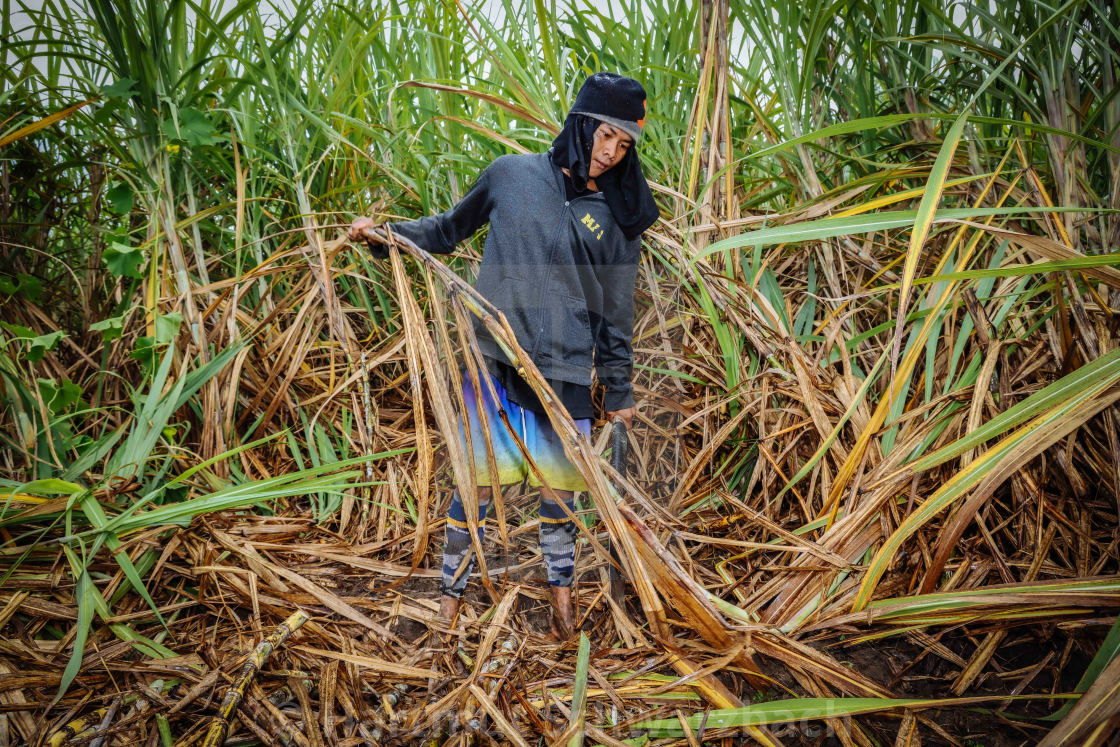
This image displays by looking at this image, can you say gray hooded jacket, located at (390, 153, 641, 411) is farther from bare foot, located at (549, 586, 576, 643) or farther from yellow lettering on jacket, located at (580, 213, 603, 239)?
bare foot, located at (549, 586, 576, 643)

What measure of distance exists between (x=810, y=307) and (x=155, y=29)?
1.53m

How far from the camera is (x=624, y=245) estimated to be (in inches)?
49.1

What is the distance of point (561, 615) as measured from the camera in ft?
3.99

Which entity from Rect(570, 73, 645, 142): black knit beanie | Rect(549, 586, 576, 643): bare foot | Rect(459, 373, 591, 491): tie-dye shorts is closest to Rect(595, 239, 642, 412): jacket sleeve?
Rect(459, 373, 591, 491): tie-dye shorts

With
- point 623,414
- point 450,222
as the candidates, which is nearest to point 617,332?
point 623,414

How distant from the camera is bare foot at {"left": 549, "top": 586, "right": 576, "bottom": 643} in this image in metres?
1.19

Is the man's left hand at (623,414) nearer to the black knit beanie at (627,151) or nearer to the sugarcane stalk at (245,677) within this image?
the black knit beanie at (627,151)

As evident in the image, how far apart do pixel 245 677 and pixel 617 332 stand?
0.85 metres

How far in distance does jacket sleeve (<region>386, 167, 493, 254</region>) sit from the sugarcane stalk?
707mm

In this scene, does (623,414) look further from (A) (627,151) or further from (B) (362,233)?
(B) (362,233)

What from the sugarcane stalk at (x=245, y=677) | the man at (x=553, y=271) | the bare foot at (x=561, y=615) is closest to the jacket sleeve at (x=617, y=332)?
the man at (x=553, y=271)

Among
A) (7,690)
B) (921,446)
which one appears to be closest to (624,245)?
(921,446)

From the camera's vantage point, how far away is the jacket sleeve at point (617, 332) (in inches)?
49.5

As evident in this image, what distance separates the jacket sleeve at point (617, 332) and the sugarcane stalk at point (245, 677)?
2.25 ft
